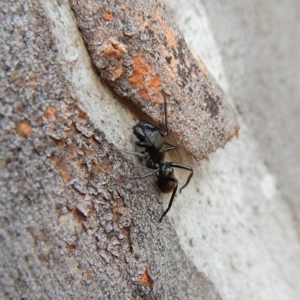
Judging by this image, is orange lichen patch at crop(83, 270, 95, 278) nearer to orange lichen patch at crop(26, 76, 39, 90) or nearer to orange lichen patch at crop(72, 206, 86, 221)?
orange lichen patch at crop(72, 206, 86, 221)

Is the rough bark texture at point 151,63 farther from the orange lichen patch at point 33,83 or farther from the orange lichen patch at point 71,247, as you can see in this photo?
the orange lichen patch at point 71,247

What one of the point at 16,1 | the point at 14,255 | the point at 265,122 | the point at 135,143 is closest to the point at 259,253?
the point at 265,122

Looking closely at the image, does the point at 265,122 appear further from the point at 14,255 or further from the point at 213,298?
the point at 14,255

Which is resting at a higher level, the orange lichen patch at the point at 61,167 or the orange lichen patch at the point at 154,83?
the orange lichen patch at the point at 154,83

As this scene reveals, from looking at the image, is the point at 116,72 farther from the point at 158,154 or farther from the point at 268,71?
the point at 268,71

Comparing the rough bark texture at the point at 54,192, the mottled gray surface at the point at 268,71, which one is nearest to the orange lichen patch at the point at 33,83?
the rough bark texture at the point at 54,192

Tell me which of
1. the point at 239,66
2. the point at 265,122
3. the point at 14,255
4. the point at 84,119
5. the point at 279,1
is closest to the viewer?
the point at 14,255

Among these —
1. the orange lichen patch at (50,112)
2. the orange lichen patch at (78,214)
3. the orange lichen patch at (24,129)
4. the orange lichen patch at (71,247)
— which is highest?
the orange lichen patch at (50,112)
